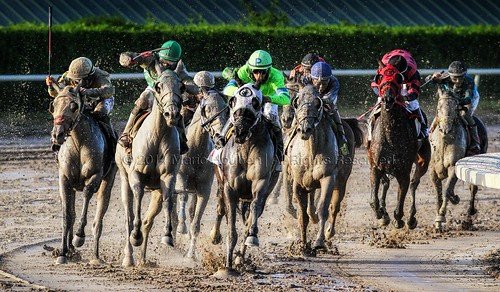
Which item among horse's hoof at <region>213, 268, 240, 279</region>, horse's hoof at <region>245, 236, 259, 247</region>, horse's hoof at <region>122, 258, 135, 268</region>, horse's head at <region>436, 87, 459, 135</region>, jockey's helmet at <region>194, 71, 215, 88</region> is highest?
jockey's helmet at <region>194, 71, 215, 88</region>

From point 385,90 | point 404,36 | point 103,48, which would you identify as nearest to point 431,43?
point 404,36

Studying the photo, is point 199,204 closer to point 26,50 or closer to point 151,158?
point 151,158

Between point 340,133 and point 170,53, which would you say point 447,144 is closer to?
point 340,133

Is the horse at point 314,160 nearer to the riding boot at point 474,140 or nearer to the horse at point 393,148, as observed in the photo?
the horse at point 393,148

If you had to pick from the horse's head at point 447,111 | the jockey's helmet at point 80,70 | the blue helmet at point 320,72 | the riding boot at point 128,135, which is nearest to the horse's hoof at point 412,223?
the horse's head at point 447,111

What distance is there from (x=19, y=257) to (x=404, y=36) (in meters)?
13.8

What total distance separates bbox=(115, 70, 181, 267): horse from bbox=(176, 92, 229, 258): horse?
0.57 m

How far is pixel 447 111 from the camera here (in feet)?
47.2

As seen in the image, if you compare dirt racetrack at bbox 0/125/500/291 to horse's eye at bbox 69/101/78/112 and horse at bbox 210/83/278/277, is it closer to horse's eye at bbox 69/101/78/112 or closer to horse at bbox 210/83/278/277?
horse at bbox 210/83/278/277

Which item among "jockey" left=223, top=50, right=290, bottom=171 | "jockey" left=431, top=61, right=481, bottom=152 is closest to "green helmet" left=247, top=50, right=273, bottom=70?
"jockey" left=223, top=50, right=290, bottom=171

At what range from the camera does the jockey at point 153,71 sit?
11547 millimetres

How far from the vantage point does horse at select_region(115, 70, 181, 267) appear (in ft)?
35.9

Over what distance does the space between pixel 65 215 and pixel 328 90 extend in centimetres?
311

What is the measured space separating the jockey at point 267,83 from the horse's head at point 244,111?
687mm
